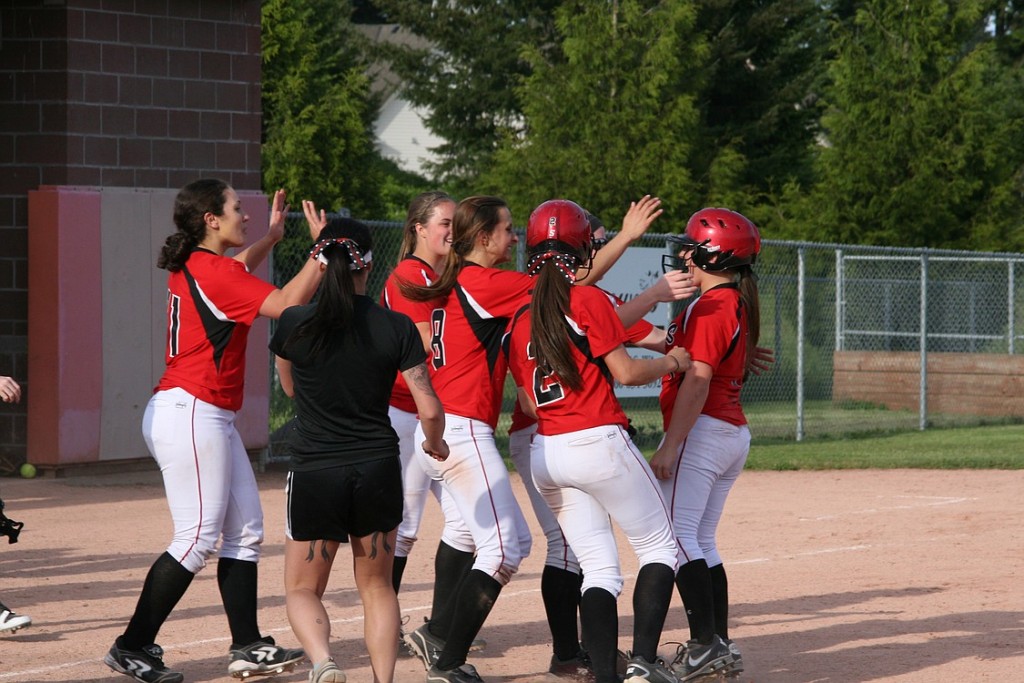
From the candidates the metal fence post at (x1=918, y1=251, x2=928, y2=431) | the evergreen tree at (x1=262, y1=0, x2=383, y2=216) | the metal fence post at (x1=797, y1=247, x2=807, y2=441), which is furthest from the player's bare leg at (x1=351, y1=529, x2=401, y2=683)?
the evergreen tree at (x1=262, y1=0, x2=383, y2=216)

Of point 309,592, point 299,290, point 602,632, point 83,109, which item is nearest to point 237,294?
point 299,290

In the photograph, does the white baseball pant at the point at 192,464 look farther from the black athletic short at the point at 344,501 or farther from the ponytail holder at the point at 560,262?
the ponytail holder at the point at 560,262

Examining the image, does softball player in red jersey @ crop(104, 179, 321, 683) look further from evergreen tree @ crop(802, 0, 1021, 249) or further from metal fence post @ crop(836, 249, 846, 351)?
evergreen tree @ crop(802, 0, 1021, 249)

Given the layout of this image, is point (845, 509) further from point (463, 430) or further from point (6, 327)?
point (6, 327)

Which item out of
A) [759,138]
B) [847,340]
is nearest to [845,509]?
[847,340]

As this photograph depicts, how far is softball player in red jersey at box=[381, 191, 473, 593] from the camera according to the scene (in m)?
6.78

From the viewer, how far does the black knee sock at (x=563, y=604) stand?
6496 mm

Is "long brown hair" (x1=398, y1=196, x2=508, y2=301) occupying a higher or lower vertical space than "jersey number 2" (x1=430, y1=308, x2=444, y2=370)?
higher

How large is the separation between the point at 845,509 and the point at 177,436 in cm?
730

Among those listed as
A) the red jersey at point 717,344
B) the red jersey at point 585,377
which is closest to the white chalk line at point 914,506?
the red jersey at point 717,344

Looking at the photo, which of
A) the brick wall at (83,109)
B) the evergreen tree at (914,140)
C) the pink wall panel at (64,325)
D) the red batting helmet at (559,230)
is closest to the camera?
the red batting helmet at (559,230)

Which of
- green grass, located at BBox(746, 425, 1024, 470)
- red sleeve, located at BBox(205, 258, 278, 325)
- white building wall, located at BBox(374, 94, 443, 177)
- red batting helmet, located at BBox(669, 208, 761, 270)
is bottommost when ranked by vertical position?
green grass, located at BBox(746, 425, 1024, 470)

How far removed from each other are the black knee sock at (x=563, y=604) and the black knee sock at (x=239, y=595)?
1244mm

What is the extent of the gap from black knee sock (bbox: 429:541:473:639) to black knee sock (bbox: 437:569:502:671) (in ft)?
1.80
